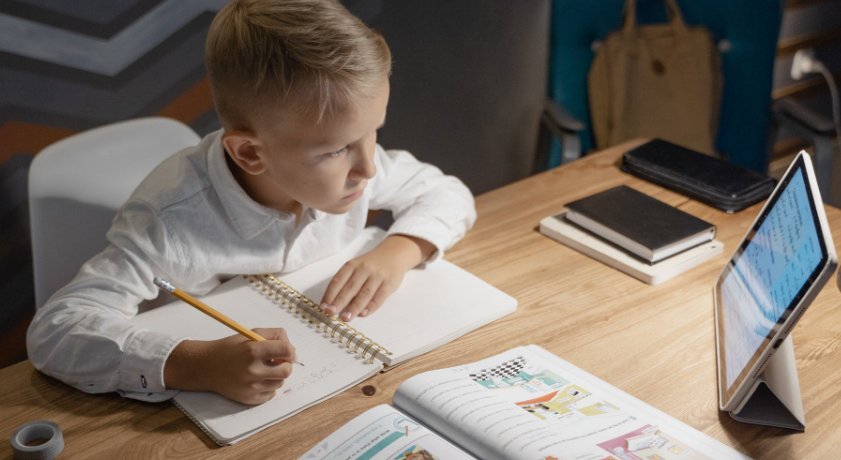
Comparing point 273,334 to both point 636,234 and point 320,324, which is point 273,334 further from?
point 636,234

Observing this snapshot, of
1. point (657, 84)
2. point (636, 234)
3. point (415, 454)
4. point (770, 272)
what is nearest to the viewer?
point (415, 454)

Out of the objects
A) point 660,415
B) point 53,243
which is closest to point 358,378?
point 660,415

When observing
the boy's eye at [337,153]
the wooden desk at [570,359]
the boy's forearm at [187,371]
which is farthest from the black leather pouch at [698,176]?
the boy's forearm at [187,371]

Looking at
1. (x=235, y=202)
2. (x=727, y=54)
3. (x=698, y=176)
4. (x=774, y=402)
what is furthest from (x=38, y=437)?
(x=727, y=54)

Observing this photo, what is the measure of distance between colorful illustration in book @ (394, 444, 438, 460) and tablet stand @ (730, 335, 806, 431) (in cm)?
36

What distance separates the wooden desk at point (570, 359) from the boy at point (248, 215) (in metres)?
0.05

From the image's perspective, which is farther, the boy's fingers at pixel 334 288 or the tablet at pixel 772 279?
the boy's fingers at pixel 334 288

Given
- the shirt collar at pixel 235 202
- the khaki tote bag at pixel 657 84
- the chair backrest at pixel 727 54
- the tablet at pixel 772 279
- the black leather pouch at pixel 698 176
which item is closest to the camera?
the tablet at pixel 772 279

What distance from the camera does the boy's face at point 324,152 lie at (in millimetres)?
975

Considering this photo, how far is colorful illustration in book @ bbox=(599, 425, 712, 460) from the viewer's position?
785 millimetres

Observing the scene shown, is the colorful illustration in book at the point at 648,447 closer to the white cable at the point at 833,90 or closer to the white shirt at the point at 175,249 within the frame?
the white shirt at the point at 175,249

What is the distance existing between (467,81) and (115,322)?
1.56m

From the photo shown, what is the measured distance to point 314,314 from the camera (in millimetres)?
1031

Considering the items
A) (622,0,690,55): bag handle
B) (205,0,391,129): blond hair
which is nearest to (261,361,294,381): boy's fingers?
(205,0,391,129): blond hair
